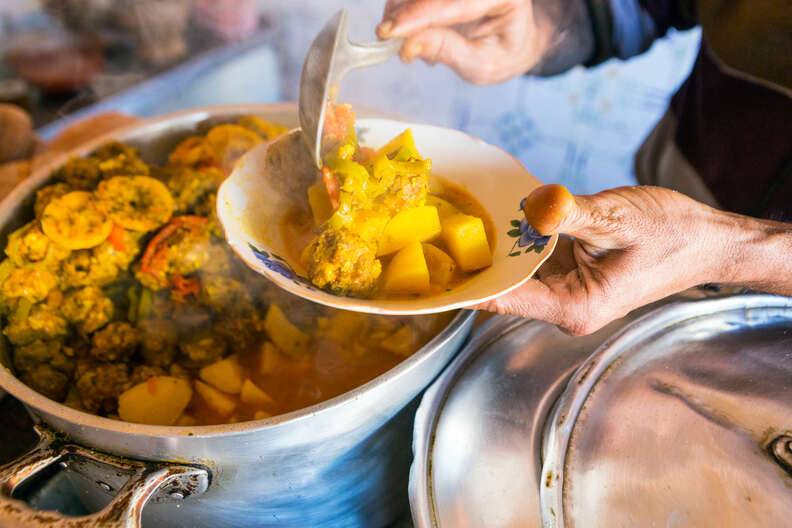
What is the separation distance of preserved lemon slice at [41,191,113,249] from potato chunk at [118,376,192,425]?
0.36 metres

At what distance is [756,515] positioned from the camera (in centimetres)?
79

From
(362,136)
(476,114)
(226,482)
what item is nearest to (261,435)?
(226,482)

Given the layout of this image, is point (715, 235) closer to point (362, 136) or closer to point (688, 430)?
point (688, 430)

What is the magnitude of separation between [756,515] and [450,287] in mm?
594

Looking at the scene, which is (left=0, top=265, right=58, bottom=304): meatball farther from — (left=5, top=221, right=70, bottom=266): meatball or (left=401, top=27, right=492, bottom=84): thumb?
(left=401, top=27, right=492, bottom=84): thumb

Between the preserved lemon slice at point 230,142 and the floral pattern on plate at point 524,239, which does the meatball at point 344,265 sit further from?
the preserved lemon slice at point 230,142

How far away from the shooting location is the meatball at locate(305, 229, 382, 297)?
870 millimetres

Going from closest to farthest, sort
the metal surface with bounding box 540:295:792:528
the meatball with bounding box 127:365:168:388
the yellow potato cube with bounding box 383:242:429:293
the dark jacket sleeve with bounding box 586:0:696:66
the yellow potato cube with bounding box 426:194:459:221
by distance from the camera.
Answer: the metal surface with bounding box 540:295:792:528
the yellow potato cube with bounding box 383:242:429:293
the yellow potato cube with bounding box 426:194:459:221
the meatball with bounding box 127:365:168:388
the dark jacket sleeve with bounding box 586:0:696:66

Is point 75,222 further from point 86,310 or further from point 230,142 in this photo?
point 230,142

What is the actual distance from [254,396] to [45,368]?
0.46m

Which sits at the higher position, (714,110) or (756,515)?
(714,110)

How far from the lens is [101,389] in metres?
1.11

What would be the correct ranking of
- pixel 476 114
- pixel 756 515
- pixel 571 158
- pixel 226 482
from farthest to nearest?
pixel 476 114 → pixel 571 158 → pixel 226 482 → pixel 756 515

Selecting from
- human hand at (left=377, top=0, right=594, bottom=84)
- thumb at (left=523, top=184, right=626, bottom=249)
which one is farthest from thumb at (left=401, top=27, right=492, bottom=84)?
thumb at (left=523, top=184, right=626, bottom=249)
